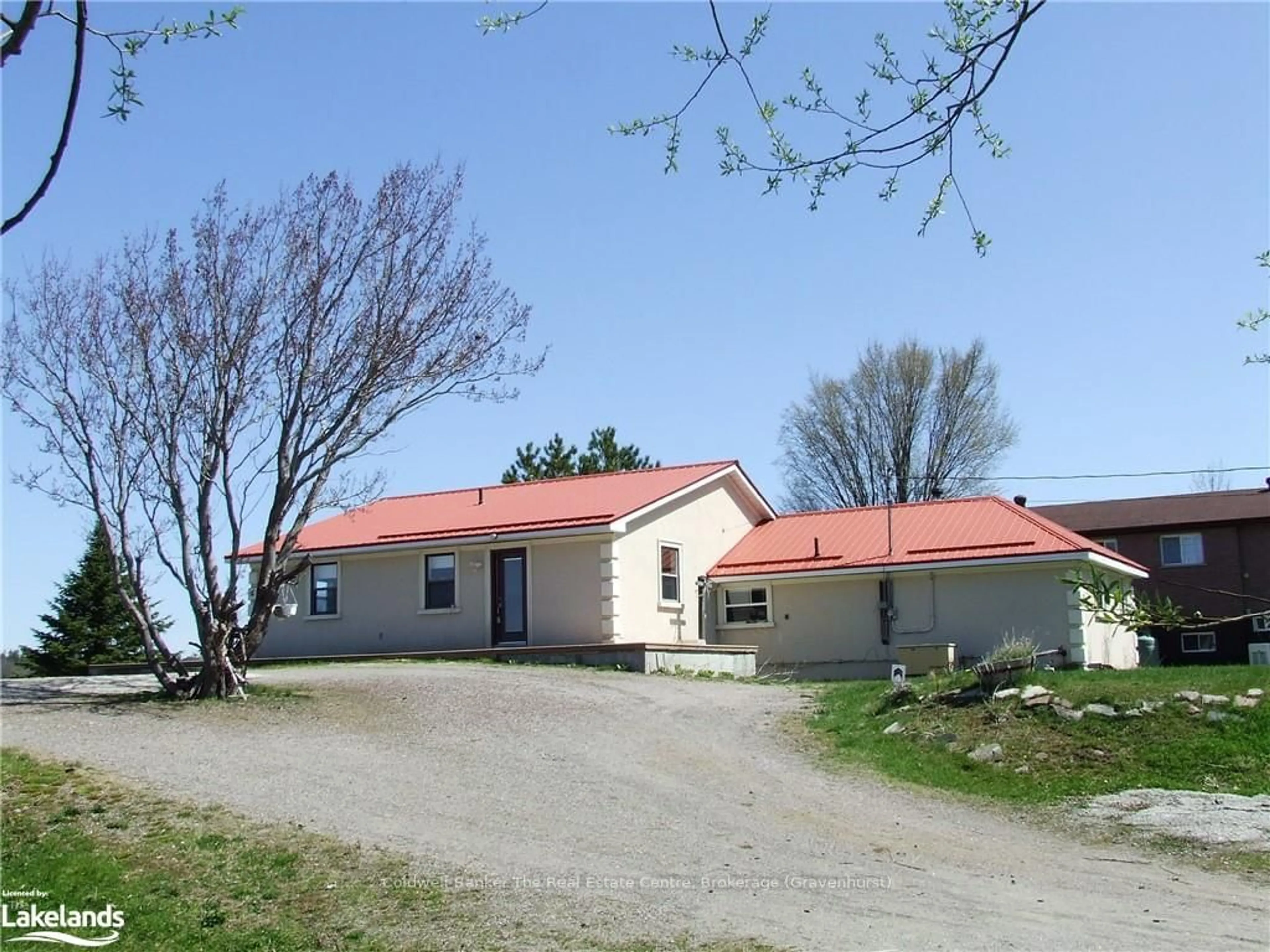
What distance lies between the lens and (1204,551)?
39.4 m

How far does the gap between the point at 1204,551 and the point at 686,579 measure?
19.3 m

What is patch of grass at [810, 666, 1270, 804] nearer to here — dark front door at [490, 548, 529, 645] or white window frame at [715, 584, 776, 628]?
dark front door at [490, 548, 529, 645]

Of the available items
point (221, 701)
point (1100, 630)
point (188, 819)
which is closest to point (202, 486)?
point (221, 701)

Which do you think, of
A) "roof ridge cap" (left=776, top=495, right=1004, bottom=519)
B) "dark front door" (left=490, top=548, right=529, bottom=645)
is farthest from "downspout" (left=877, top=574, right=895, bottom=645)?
"dark front door" (left=490, top=548, right=529, bottom=645)

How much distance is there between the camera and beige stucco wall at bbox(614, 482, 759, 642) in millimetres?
25953

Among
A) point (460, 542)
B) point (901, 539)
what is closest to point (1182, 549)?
point (901, 539)

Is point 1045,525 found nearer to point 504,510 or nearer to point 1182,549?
point 504,510

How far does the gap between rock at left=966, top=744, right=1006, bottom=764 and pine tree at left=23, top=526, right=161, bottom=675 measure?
76.0 feet

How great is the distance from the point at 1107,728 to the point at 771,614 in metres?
13.8

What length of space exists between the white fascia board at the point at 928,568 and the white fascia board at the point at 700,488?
211cm

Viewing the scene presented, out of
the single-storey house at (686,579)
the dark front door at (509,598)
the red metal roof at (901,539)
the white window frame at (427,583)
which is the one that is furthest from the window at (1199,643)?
the white window frame at (427,583)

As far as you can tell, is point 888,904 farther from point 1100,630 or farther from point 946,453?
point 946,453

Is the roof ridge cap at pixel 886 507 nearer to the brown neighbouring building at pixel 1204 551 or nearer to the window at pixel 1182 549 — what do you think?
the brown neighbouring building at pixel 1204 551

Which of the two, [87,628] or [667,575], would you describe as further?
[87,628]
